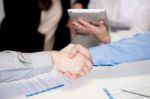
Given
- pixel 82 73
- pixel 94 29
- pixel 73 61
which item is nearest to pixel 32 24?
pixel 94 29

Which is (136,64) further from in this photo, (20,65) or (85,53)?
(20,65)

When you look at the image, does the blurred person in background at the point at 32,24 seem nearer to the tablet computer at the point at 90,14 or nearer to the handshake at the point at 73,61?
the tablet computer at the point at 90,14

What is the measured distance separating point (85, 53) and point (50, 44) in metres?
0.84

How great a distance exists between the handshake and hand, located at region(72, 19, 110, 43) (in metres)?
0.31

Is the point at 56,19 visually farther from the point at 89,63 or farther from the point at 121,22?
the point at 89,63

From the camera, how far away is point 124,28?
132 cm

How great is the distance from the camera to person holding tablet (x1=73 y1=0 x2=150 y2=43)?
1220 mm

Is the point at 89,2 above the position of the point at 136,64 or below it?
above

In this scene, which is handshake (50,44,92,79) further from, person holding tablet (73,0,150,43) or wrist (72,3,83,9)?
wrist (72,3,83,9)

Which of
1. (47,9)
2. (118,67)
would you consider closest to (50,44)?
(47,9)

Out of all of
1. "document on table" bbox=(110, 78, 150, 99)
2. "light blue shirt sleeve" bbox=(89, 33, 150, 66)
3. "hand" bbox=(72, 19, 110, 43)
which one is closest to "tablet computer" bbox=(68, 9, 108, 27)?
"hand" bbox=(72, 19, 110, 43)

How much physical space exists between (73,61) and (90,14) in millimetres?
278

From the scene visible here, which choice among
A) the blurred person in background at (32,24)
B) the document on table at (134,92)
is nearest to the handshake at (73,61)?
the document on table at (134,92)

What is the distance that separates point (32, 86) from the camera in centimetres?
78
